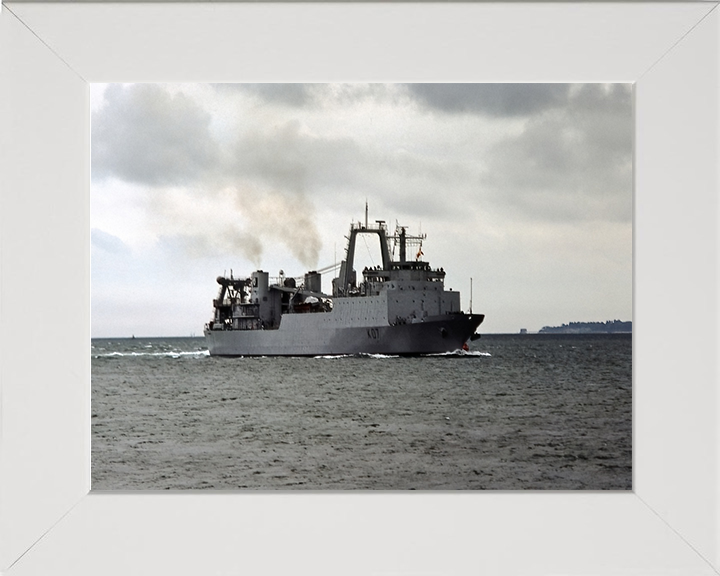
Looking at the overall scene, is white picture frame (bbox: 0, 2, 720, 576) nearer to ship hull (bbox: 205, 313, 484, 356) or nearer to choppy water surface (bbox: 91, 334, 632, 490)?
choppy water surface (bbox: 91, 334, 632, 490)

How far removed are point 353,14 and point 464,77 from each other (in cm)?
68

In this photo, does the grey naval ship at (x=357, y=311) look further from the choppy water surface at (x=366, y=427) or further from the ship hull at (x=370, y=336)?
the choppy water surface at (x=366, y=427)

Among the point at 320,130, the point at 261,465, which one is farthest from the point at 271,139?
the point at 261,465

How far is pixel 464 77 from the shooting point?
2932mm

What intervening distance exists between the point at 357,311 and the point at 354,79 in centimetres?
1539

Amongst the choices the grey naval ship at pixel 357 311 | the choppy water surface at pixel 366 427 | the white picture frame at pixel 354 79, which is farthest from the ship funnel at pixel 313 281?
the white picture frame at pixel 354 79

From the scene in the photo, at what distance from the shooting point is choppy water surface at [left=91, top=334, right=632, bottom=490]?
10094 mm

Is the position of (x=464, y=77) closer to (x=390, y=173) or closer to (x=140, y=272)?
(x=390, y=173)

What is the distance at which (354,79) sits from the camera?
2969 millimetres

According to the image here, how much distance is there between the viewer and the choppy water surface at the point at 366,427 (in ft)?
33.1

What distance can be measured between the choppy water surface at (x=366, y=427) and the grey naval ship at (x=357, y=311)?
34.3 inches

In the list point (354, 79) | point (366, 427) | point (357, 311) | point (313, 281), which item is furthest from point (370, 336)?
point (354, 79)

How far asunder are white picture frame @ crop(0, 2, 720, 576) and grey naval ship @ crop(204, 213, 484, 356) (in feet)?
48.6

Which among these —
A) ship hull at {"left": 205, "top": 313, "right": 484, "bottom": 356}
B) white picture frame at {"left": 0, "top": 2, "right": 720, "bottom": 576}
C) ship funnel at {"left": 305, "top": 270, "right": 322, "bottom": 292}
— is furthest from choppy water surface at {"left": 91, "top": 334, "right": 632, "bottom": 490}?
white picture frame at {"left": 0, "top": 2, "right": 720, "bottom": 576}
